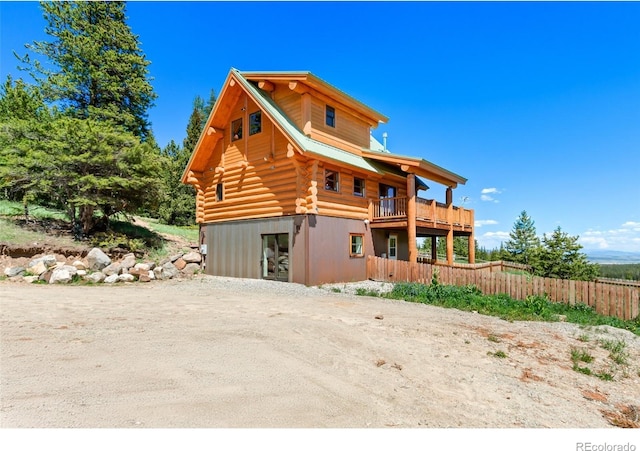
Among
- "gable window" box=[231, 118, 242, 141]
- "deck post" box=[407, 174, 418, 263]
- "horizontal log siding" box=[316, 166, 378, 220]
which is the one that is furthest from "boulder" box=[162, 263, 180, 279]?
"deck post" box=[407, 174, 418, 263]

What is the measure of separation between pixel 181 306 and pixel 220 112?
41.1 ft

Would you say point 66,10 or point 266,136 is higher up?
point 66,10

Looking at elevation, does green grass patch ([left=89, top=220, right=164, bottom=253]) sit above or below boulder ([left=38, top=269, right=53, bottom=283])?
above

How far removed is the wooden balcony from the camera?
16130 millimetres

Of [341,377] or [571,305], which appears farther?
[571,305]

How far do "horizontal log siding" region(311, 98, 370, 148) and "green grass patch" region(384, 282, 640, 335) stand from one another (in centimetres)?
883

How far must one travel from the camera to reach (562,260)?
35625mm

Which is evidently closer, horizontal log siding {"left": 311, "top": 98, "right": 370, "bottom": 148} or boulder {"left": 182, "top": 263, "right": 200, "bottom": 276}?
horizontal log siding {"left": 311, "top": 98, "right": 370, "bottom": 148}

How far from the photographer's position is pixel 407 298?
10906mm

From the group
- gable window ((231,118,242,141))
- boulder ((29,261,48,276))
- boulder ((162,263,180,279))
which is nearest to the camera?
boulder ((29,261,48,276))

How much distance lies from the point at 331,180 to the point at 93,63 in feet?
75.8

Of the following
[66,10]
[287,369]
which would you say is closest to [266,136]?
[287,369]

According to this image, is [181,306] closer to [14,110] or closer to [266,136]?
[266,136]

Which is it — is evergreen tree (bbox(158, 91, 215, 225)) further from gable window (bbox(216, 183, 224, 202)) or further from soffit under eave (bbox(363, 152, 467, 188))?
soffit under eave (bbox(363, 152, 467, 188))
